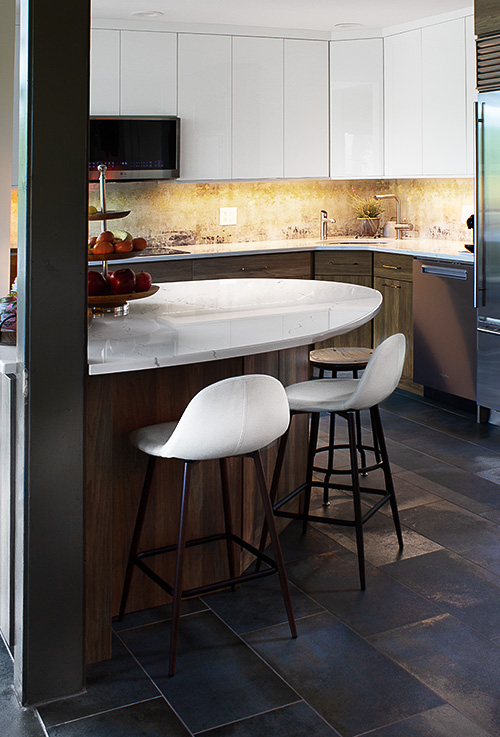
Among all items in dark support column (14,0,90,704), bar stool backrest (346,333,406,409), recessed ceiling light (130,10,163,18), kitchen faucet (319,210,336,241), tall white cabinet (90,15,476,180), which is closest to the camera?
dark support column (14,0,90,704)

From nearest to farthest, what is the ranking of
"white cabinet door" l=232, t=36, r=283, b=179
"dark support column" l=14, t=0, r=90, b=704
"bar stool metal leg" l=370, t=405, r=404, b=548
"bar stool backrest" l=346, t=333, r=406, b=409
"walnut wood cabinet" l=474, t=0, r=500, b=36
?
"dark support column" l=14, t=0, r=90, b=704
"bar stool backrest" l=346, t=333, r=406, b=409
"bar stool metal leg" l=370, t=405, r=404, b=548
"walnut wood cabinet" l=474, t=0, r=500, b=36
"white cabinet door" l=232, t=36, r=283, b=179

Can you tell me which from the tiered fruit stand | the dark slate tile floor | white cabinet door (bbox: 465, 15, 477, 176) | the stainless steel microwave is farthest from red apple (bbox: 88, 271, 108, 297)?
white cabinet door (bbox: 465, 15, 477, 176)

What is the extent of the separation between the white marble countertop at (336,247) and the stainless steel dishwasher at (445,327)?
86 millimetres

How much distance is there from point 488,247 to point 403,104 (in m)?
1.73

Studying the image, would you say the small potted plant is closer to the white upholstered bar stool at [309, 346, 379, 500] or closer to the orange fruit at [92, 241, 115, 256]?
the white upholstered bar stool at [309, 346, 379, 500]

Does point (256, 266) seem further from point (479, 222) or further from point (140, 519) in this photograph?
point (140, 519)

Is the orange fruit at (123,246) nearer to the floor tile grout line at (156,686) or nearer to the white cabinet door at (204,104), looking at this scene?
the floor tile grout line at (156,686)

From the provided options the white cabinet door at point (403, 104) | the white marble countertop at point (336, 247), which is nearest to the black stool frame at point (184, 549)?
the white marble countertop at point (336, 247)

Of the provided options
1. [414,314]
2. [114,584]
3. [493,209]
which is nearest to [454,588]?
[114,584]

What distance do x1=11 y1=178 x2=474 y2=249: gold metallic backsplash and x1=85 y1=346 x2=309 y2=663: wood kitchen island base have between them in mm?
3275

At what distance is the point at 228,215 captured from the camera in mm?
6316

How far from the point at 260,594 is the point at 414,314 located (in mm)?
3006

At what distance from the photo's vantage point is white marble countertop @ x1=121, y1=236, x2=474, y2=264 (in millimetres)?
5265

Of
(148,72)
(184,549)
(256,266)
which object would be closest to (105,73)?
(148,72)
